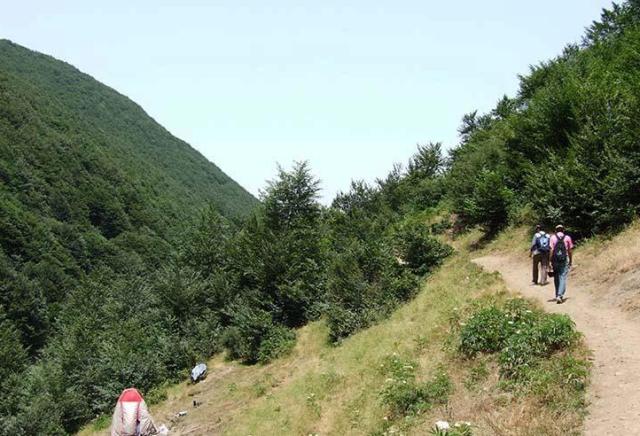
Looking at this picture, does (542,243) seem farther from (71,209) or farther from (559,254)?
(71,209)

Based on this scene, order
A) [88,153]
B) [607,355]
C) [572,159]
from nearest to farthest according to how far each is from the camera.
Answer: [607,355] < [572,159] < [88,153]

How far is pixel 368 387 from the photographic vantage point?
13.2 meters

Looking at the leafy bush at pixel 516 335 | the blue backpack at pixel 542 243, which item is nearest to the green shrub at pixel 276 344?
the blue backpack at pixel 542 243

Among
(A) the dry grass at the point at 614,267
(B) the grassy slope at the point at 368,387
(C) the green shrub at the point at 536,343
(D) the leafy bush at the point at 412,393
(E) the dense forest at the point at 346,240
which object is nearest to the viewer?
(B) the grassy slope at the point at 368,387

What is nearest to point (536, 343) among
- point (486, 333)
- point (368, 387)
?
point (486, 333)

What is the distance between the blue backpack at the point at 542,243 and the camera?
16.2 m

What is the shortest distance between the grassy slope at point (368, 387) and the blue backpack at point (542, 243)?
60.7 inches

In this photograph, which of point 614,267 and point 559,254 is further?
point 614,267

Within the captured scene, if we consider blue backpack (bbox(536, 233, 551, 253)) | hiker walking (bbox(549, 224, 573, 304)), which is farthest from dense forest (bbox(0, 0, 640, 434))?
hiker walking (bbox(549, 224, 573, 304))

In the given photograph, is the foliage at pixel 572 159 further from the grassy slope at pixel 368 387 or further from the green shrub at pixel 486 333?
the green shrub at pixel 486 333

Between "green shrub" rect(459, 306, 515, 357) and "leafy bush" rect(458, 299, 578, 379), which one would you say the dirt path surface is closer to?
"leafy bush" rect(458, 299, 578, 379)

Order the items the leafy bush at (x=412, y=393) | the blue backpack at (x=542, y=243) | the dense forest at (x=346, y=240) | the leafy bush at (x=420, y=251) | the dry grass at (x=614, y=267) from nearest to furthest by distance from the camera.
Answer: the leafy bush at (x=412, y=393)
the dry grass at (x=614, y=267)
the blue backpack at (x=542, y=243)
the dense forest at (x=346, y=240)
the leafy bush at (x=420, y=251)

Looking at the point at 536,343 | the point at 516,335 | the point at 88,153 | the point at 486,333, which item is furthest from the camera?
the point at 88,153

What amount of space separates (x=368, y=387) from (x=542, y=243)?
23.1 feet
